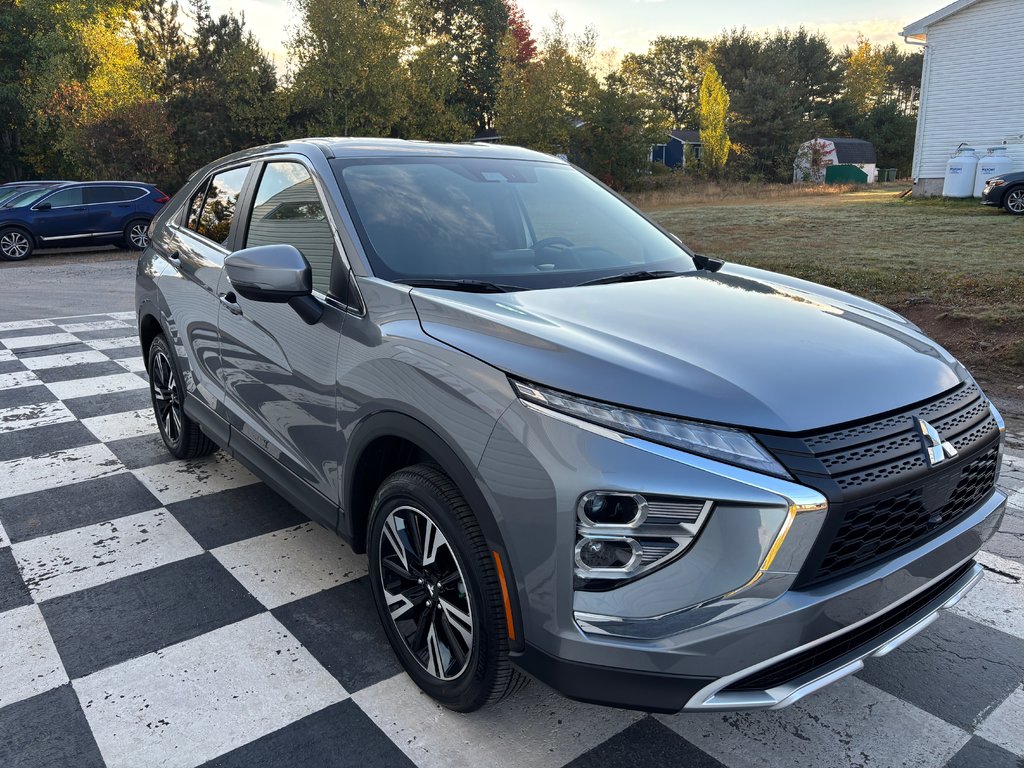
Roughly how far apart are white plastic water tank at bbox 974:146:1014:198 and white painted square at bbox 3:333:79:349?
20837 millimetres

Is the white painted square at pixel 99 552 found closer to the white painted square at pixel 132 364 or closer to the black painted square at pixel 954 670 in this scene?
the black painted square at pixel 954 670

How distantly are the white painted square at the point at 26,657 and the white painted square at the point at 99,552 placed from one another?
15 cm

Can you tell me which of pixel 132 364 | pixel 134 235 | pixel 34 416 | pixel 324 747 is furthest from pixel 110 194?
pixel 324 747

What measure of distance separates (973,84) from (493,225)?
78.1 ft

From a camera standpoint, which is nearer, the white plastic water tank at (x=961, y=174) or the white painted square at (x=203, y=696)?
the white painted square at (x=203, y=696)

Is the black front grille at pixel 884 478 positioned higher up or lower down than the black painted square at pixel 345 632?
higher up

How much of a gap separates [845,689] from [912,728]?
0.22m

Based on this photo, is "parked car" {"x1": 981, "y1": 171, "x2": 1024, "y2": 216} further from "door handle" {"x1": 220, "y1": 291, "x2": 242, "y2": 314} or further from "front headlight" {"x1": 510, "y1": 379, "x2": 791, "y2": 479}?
"front headlight" {"x1": 510, "y1": 379, "x2": 791, "y2": 479}

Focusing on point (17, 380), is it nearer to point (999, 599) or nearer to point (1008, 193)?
point (999, 599)

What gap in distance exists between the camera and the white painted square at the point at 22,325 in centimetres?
819

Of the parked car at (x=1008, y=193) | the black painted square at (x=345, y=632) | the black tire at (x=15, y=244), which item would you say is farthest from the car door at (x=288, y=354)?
the parked car at (x=1008, y=193)

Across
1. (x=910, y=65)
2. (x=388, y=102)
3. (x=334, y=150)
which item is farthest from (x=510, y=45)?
(x=910, y=65)

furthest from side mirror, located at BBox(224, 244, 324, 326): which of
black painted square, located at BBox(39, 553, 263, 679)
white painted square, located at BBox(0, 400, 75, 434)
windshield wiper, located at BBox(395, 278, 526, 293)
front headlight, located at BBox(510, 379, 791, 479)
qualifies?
white painted square, located at BBox(0, 400, 75, 434)

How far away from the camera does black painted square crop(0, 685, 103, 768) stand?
7.00ft
